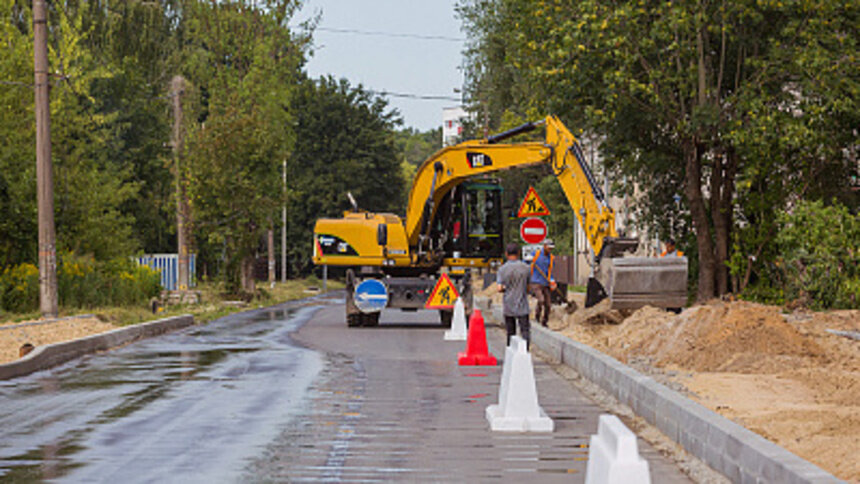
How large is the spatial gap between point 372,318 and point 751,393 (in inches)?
680

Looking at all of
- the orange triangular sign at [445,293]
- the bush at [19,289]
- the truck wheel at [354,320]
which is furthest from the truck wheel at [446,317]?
the bush at [19,289]

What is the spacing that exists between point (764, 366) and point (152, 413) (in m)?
7.47

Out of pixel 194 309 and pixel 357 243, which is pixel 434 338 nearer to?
pixel 357 243

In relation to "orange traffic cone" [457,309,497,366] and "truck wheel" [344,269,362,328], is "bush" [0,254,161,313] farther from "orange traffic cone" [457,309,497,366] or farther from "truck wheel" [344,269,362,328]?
"orange traffic cone" [457,309,497,366]

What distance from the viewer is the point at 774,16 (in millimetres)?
27609

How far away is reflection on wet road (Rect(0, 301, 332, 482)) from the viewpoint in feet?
30.2

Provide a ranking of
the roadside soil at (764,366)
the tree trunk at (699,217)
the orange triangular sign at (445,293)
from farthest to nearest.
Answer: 1. the tree trunk at (699,217)
2. the orange triangular sign at (445,293)
3. the roadside soil at (764,366)

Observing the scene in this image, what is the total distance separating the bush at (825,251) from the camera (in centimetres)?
2375

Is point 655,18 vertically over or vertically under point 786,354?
over

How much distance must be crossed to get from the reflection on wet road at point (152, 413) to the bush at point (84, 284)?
8095mm

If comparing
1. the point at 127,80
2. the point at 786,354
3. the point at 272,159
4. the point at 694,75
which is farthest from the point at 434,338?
the point at 127,80

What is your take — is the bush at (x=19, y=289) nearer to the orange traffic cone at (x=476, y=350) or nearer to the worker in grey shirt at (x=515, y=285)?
the orange traffic cone at (x=476, y=350)

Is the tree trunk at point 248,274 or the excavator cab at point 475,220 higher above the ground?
the excavator cab at point 475,220

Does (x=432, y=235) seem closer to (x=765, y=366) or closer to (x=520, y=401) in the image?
(x=765, y=366)
